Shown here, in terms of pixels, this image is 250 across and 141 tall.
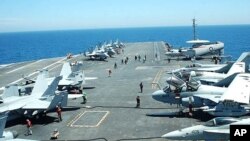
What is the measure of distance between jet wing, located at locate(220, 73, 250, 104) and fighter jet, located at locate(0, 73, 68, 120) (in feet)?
56.4

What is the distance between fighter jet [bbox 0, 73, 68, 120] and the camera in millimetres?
33094

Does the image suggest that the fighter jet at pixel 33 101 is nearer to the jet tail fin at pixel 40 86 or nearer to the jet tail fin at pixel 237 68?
the jet tail fin at pixel 40 86

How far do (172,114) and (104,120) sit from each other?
285 inches

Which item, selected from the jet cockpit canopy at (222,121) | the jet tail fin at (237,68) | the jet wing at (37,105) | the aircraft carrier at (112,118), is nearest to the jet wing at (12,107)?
the jet wing at (37,105)

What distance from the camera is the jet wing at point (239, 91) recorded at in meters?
29.8

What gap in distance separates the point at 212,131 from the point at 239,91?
10230mm

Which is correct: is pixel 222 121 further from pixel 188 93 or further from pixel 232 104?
pixel 188 93

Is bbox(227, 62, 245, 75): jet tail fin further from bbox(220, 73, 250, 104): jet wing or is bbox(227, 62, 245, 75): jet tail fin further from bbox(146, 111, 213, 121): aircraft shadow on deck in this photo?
bbox(146, 111, 213, 121): aircraft shadow on deck

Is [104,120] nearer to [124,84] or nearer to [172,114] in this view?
[172,114]

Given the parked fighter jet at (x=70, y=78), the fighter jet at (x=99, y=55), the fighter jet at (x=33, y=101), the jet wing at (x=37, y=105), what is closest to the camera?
the fighter jet at (x=33, y=101)

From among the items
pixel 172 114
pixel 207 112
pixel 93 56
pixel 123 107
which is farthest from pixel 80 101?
pixel 93 56

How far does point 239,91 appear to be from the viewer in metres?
31.8

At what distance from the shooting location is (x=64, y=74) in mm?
48250

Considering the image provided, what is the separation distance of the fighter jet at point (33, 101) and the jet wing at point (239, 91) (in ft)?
56.4
